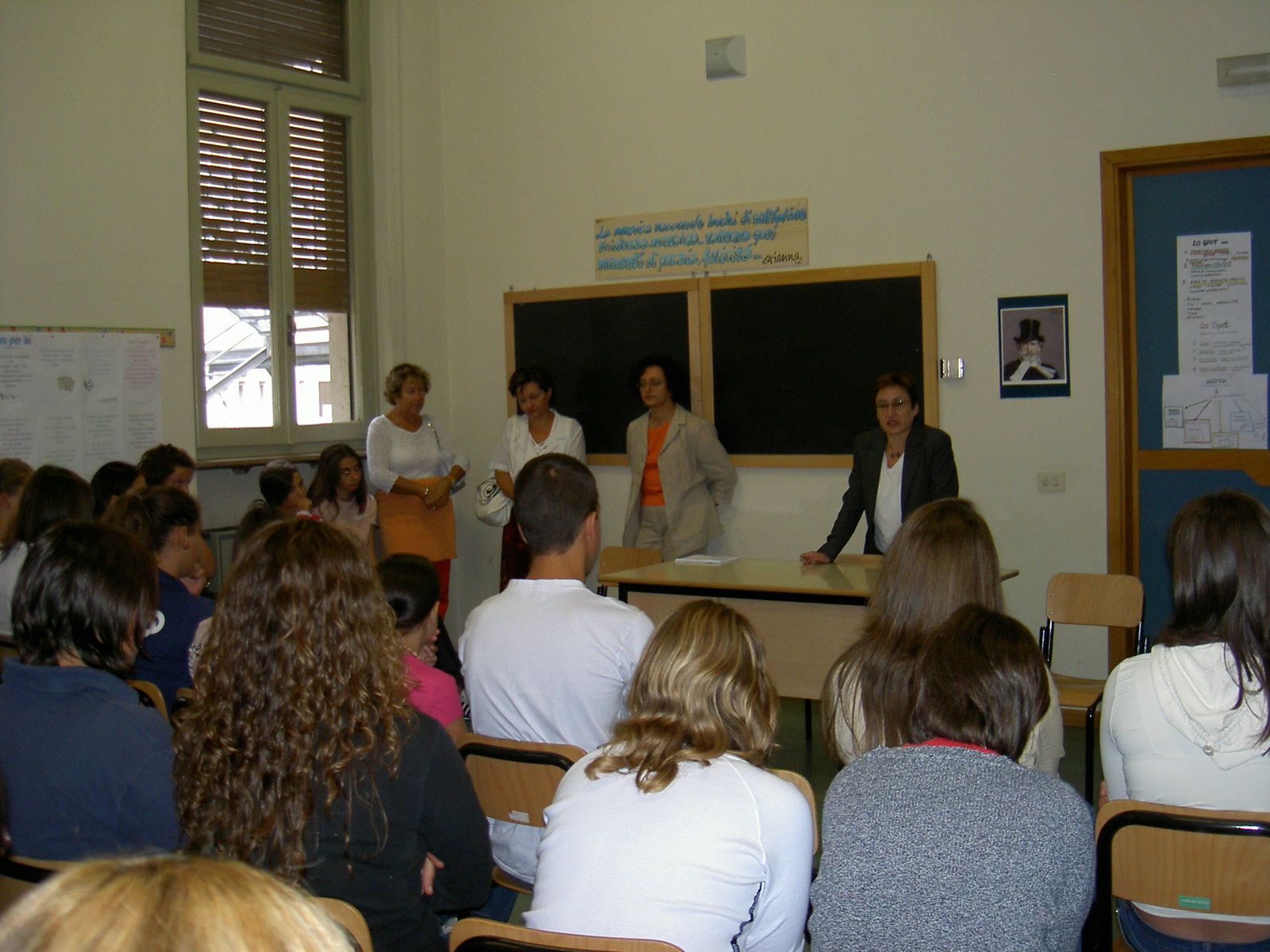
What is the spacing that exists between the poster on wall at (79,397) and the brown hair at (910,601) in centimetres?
380

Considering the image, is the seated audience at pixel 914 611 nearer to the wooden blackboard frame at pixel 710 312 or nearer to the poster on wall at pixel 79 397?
the wooden blackboard frame at pixel 710 312

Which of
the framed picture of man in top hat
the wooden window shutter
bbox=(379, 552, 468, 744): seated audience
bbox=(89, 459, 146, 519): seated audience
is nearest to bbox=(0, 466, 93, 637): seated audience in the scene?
bbox=(89, 459, 146, 519): seated audience

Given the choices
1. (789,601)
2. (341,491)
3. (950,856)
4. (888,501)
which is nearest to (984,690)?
(950,856)

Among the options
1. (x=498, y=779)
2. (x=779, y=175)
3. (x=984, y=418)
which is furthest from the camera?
(x=779, y=175)

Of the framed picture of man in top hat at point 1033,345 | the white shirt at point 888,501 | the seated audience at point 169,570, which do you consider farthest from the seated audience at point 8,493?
the framed picture of man in top hat at point 1033,345

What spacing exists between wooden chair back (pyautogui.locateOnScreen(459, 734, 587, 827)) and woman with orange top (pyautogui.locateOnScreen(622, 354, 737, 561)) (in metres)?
3.40

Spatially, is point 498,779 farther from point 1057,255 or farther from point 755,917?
point 1057,255

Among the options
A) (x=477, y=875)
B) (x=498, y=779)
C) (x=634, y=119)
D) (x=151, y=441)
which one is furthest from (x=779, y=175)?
(x=477, y=875)

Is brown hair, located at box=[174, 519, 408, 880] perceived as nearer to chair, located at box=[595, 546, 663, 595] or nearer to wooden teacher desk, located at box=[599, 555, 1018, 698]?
wooden teacher desk, located at box=[599, 555, 1018, 698]

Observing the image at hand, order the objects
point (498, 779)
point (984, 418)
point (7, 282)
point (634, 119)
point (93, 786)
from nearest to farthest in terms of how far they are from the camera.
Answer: point (93, 786) → point (498, 779) → point (7, 282) → point (984, 418) → point (634, 119)

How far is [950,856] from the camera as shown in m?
1.36

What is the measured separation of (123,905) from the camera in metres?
0.56

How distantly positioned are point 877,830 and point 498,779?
3.08 feet

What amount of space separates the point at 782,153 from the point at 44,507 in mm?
3834
